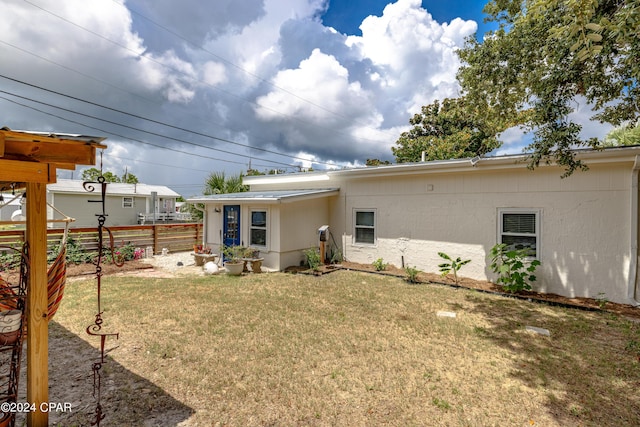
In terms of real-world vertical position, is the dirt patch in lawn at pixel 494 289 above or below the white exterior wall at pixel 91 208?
below

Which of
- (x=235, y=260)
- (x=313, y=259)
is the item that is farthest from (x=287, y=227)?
(x=235, y=260)

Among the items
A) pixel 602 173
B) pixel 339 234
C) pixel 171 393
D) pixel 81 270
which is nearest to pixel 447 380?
pixel 171 393

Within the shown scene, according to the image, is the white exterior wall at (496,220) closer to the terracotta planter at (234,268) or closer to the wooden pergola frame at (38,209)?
the terracotta planter at (234,268)

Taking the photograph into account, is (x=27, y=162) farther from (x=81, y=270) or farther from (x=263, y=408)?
(x=81, y=270)

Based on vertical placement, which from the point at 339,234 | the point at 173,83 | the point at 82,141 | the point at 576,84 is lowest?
the point at 339,234

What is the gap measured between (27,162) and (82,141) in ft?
1.33

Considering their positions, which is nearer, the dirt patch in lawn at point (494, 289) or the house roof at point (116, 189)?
the dirt patch in lawn at point (494, 289)

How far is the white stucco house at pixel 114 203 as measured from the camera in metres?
20.4

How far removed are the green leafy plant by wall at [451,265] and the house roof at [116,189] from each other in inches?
890

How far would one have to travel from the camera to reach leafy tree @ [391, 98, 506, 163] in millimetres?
20953

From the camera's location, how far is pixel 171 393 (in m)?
3.25

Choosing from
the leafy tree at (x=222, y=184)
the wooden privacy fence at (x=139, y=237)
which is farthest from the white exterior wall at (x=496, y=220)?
the wooden privacy fence at (x=139, y=237)

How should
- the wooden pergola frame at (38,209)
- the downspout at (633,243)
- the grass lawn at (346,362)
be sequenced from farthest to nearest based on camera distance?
the downspout at (633,243), the grass lawn at (346,362), the wooden pergola frame at (38,209)

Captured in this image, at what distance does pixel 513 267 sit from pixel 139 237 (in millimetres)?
12636
